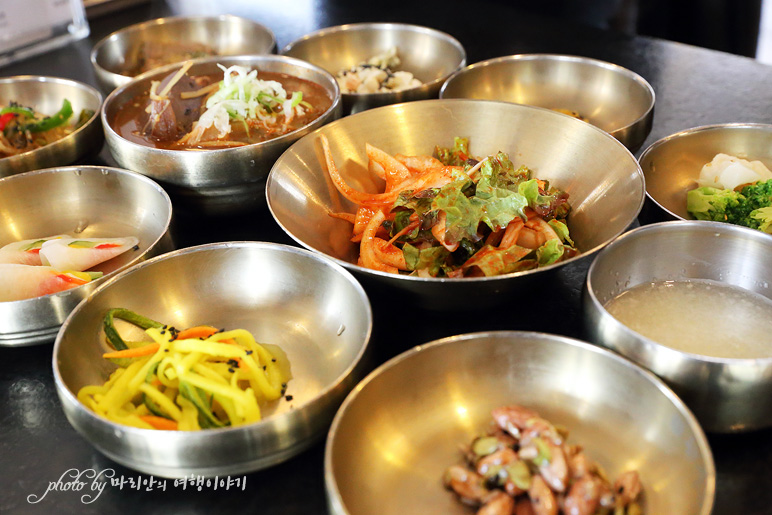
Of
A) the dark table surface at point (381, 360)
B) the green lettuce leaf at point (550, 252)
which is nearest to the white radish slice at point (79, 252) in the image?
the dark table surface at point (381, 360)

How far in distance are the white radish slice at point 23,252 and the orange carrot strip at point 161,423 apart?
0.79m

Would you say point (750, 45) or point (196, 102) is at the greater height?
point (196, 102)

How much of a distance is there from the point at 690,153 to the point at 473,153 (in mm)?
707

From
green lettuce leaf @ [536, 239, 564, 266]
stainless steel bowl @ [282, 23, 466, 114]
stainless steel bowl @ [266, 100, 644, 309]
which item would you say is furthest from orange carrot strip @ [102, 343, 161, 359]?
stainless steel bowl @ [282, 23, 466, 114]

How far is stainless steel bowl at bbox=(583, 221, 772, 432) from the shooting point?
1298 mm

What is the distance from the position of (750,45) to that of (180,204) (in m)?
3.96

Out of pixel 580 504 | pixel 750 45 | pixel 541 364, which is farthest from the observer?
pixel 750 45

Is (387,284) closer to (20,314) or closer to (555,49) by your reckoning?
(20,314)

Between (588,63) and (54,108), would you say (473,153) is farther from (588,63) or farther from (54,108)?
(54,108)

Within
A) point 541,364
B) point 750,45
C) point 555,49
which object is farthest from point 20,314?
point 750,45

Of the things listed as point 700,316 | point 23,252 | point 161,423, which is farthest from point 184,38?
point 700,316

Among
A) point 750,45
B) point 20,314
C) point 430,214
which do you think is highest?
point 430,214

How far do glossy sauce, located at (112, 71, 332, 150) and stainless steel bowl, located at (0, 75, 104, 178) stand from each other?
143mm

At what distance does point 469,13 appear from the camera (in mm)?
3725
